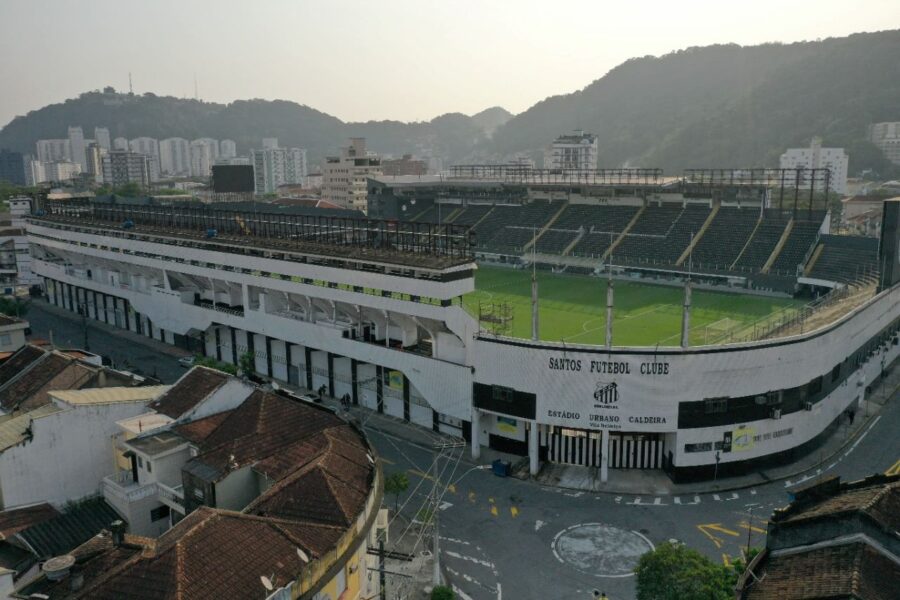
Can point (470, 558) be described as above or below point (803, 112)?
below

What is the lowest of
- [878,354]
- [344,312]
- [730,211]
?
[878,354]

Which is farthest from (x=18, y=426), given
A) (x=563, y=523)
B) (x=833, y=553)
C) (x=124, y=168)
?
(x=124, y=168)

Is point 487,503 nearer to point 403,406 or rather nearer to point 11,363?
point 403,406

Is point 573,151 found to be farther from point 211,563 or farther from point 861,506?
point 211,563

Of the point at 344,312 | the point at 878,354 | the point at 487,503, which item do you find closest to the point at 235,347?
the point at 344,312

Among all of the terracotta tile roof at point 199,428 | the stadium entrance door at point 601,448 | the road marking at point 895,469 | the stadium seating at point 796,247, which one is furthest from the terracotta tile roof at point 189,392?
the stadium seating at point 796,247

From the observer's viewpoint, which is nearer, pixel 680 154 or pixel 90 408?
pixel 90 408

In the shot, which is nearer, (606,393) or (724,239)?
(606,393)
